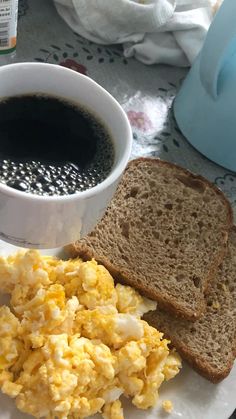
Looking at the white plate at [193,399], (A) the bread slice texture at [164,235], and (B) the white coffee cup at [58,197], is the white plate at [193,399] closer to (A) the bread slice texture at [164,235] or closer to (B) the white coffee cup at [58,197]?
(A) the bread slice texture at [164,235]

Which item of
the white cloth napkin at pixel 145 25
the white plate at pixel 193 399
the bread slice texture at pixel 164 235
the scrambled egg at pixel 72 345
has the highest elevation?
the white cloth napkin at pixel 145 25

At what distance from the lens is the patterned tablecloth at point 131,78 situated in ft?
3.83

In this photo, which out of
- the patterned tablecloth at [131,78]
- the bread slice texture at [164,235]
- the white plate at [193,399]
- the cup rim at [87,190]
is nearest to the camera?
the cup rim at [87,190]

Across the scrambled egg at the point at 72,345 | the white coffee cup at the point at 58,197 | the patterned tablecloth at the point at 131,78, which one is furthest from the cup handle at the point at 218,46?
the scrambled egg at the point at 72,345

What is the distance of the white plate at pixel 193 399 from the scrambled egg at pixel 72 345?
0.08 ft

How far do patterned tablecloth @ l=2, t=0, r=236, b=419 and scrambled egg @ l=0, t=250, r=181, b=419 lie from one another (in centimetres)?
38

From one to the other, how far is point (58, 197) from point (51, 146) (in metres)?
0.10

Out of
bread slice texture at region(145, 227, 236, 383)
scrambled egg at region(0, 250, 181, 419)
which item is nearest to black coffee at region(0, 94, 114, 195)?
scrambled egg at region(0, 250, 181, 419)

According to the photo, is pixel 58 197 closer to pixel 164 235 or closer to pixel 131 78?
pixel 164 235

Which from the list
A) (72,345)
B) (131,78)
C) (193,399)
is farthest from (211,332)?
(131,78)

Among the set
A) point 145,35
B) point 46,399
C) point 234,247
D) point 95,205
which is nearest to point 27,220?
point 95,205

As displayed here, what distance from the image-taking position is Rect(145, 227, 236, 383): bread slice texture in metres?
0.89

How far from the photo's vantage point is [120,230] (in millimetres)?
1006

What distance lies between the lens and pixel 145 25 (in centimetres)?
124
